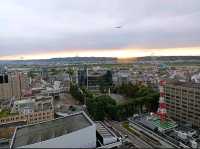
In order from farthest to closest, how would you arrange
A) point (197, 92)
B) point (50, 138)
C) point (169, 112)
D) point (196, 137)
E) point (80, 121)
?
1. point (169, 112)
2. point (197, 92)
3. point (196, 137)
4. point (80, 121)
5. point (50, 138)

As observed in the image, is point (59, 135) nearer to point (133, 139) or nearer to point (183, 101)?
point (133, 139)

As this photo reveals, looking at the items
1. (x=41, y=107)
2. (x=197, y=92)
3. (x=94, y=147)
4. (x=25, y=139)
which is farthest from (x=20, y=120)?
(x=197, y=92)

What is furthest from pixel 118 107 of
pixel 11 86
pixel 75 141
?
pixel 11 86

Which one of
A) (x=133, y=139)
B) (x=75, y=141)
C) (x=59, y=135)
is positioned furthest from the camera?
(x=133, y=139)

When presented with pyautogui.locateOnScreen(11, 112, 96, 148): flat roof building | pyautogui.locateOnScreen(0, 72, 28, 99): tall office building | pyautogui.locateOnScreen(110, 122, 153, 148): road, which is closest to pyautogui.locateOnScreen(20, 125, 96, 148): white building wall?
pyautogui.locateOnScreen(11, 112, 96, 148): flat roof building

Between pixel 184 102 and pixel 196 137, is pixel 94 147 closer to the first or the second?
pixel 196 137

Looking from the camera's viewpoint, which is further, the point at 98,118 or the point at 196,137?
the point at 98,118
